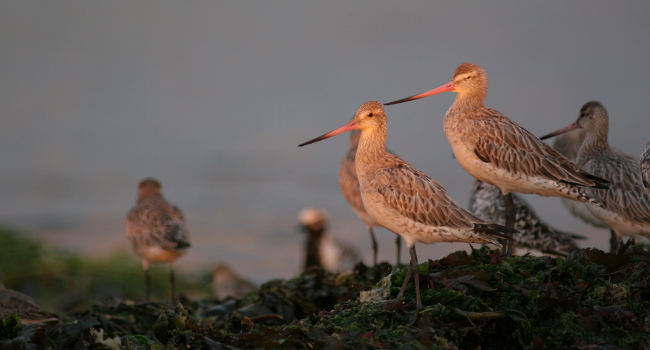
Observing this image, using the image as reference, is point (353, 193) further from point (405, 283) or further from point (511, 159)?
point (405, 283)

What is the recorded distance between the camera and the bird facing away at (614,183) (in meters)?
8.62

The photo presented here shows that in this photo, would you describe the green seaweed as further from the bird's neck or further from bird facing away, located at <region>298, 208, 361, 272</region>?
bird facing away, located at <region>298, 208, 361, 272</region>

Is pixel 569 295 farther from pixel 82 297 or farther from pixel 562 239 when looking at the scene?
pixel 82 297

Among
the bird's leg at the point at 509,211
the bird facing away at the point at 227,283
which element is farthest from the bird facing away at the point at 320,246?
the bird's leg at the point at 509,211

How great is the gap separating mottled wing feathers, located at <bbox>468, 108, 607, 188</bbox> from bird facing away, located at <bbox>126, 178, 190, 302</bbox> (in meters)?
5.99

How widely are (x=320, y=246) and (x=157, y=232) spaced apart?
443cm

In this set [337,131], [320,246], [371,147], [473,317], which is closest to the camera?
[473,317]

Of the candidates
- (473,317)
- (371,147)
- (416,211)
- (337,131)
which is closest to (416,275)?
(416,211)

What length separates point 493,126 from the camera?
293 inches

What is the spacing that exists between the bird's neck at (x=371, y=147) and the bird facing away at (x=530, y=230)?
397cm

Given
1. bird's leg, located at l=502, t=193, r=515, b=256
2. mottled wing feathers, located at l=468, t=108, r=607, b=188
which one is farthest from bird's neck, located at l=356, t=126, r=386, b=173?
bird's leg, located at l=502, t=193, r=515, b=256

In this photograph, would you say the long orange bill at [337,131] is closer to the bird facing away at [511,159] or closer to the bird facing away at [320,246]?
the bird facing away at [511,159]

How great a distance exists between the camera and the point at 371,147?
662 cm

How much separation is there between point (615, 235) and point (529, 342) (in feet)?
16.9
